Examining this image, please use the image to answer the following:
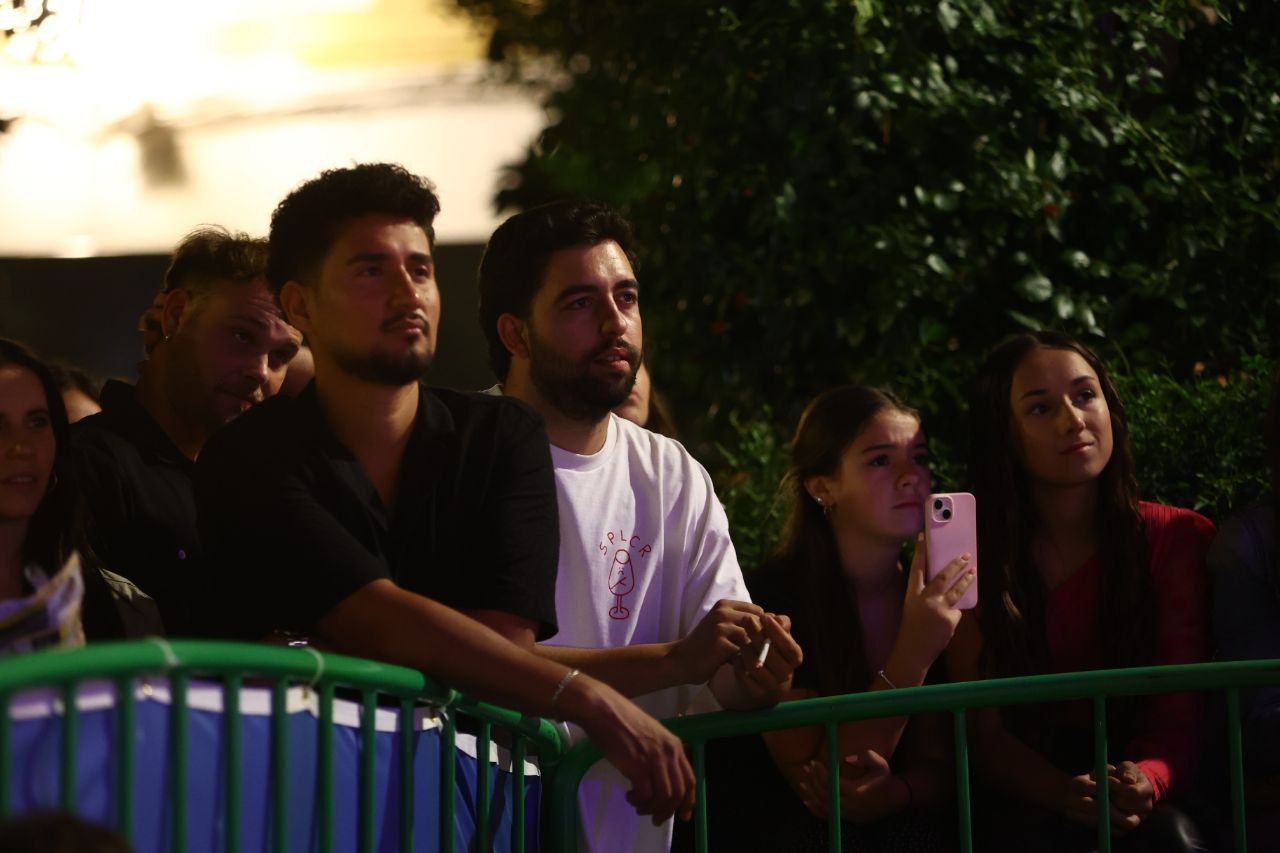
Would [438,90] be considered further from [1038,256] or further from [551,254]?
[551,254]

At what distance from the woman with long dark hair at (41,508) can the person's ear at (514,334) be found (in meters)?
0.86

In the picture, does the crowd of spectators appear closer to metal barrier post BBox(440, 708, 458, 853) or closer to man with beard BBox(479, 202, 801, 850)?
man with beard BBox(479, 202, 801, 850)

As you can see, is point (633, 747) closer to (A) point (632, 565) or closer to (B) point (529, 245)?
(A) point (632, 565)

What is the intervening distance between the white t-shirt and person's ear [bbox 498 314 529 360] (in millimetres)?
248

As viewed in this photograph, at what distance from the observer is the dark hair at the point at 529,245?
3.38 meters

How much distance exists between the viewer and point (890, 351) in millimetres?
5062

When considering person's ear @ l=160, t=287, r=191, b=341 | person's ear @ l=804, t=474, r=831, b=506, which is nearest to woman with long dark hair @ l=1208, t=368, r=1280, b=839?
person's ear @ l=804, t=474, r=831, b=506

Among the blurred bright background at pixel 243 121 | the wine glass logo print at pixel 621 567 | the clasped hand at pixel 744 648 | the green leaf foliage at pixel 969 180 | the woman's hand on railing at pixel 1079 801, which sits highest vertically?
the blurred bright background at pixel 243 121

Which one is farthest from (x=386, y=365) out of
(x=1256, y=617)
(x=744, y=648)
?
(x=1256, y=617)

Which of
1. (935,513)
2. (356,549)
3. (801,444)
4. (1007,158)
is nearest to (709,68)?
(1007,158)

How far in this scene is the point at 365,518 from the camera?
2762 millimetres

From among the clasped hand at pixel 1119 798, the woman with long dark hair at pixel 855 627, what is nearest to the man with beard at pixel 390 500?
the woman with long dark hair at pixel 855 627

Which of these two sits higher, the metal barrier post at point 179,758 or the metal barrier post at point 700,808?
the metal barrier post at point 179,758

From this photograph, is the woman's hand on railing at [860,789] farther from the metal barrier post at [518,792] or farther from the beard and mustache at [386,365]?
the beard and mustache at [386,365]
